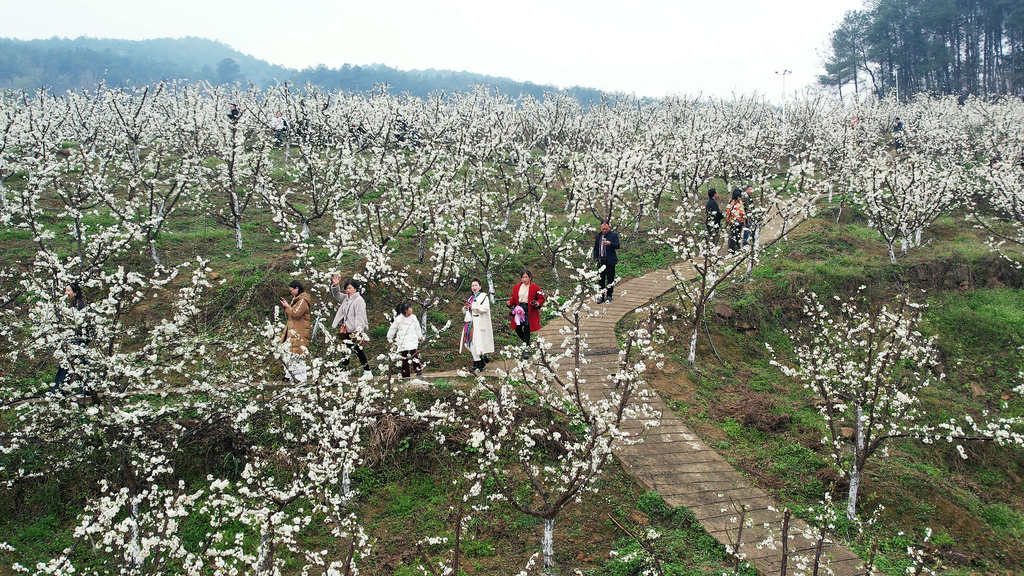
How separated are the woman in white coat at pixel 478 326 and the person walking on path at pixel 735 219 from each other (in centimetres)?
782

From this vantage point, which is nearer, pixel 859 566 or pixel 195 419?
pixel 859 566

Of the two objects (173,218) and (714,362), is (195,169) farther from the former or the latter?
(714,362)

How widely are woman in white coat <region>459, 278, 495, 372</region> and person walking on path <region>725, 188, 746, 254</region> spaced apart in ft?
25.7

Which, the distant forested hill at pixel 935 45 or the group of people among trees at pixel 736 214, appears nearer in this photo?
the group of people among trees at pixel 736 214

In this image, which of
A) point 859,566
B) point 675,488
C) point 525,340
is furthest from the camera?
point 525,340

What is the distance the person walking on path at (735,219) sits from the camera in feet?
50.2

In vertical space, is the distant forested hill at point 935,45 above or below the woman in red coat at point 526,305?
above

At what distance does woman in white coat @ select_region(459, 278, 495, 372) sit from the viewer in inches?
428

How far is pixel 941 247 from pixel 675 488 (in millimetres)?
16588

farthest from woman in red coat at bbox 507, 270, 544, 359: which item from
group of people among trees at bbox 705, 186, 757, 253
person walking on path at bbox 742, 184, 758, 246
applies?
person walking on path at bbox 742, 184, 758, 246

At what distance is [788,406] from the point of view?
1220 centimetres

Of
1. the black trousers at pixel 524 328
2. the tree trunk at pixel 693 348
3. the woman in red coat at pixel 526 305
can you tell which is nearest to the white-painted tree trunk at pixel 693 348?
the tree trunk at pixel 693 348

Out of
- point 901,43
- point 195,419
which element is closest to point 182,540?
point 195,419

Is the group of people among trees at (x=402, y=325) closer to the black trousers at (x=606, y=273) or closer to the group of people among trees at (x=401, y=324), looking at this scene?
the group of people among trees at (x=401, y=324)
